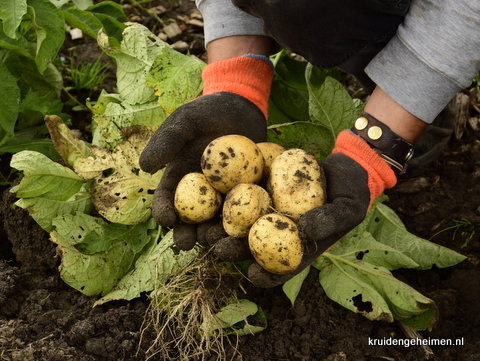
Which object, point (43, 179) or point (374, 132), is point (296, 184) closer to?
point (374, 132)

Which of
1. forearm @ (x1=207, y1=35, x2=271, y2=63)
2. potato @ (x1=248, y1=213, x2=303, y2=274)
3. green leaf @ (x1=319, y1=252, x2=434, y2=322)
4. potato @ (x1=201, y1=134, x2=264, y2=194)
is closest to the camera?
potato @ (x1=248, y1=213, x2=303, y2=274)

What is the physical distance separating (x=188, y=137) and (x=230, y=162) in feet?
0.81

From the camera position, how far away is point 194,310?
191 cm

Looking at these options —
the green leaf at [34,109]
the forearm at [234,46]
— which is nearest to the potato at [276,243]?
the forearm at [234,46]

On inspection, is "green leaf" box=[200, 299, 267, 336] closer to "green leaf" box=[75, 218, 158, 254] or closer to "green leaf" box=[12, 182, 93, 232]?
"green leaf" box=[75, 218, 158, 254]

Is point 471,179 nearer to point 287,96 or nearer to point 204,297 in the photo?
point 287,96

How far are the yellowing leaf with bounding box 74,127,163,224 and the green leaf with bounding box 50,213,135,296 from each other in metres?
0.12

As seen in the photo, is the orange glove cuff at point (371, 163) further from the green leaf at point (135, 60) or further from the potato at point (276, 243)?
the green leaf at point (135, 60)

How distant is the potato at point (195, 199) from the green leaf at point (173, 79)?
692 mm

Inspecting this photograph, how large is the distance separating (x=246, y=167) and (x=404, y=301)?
94 centimetres

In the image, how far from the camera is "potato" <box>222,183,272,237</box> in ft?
5.53

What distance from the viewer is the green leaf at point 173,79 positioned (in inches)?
94.2

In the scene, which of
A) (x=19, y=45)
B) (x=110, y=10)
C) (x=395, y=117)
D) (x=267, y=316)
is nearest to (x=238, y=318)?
(x=267, y=316)

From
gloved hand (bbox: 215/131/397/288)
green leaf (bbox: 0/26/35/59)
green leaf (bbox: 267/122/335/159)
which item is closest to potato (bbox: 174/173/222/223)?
gloved hand (bbox: 215/131/397/288)
